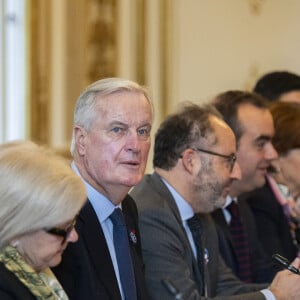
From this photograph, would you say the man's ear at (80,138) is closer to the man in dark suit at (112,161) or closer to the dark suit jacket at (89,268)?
the man in dark suit at (112,161)

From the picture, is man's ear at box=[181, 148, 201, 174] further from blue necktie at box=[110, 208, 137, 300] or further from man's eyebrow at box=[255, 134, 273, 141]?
man's eyebrow at box=[255, 134, 273, 141]

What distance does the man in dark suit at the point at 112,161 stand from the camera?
2652 millimetres

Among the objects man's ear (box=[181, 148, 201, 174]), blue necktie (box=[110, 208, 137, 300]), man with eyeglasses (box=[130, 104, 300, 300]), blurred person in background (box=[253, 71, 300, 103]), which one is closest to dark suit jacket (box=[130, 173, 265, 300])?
man with eyeglasses (box=[130, 104, 300, 300])

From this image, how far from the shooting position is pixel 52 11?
5.52m

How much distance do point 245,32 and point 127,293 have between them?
200 inches

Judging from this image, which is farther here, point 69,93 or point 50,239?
point 69,93

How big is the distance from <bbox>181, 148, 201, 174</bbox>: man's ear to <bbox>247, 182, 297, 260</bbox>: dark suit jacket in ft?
3.24

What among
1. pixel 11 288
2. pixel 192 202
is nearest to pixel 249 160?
pixel 192 202

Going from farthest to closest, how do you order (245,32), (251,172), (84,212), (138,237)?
(245,32) < (251,172) < (138,237) < (84,212)

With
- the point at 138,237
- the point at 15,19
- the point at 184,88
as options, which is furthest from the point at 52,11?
the point at 138,237

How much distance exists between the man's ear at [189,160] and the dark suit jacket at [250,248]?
53cm

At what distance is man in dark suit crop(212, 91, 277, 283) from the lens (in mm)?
3824

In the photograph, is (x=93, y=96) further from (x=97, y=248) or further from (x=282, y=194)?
(x=282, y=194)

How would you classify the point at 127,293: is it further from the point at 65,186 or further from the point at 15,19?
the point at 15,19
